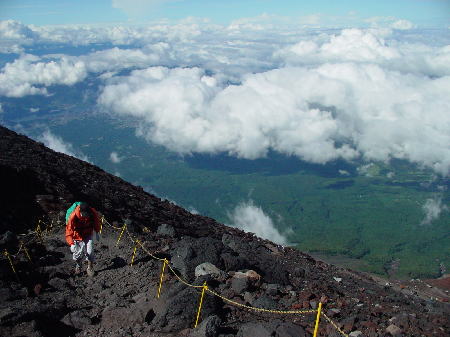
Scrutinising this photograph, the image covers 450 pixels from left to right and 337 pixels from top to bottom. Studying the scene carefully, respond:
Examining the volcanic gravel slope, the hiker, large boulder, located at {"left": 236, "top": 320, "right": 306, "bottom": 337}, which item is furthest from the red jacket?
large boulder, located at {"left": 236, "top": 320, "right": 306, "bottom": 337}

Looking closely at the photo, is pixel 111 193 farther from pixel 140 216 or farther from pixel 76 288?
pixel 76 288

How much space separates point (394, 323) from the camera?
1049cm

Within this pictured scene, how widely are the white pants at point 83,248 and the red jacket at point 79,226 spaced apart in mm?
134

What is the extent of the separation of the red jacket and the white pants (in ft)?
0.44

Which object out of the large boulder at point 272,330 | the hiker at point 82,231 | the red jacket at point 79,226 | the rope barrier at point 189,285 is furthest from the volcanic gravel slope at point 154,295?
the red jacket at point 79,226

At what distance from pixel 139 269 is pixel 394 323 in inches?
303

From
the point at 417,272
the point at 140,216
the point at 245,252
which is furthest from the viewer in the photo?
the point at 417,272

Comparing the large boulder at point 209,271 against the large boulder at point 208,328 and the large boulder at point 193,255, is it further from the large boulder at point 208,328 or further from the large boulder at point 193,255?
the large boulder at point 208,328

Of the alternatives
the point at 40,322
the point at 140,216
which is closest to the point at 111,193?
the point at 140,216

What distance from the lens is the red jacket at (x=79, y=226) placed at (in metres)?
11.8

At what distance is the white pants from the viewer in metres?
12.1

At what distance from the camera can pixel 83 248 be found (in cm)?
1222

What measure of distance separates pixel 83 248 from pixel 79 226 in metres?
0.76

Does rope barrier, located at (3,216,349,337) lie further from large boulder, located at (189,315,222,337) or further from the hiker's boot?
the hiker's boot
